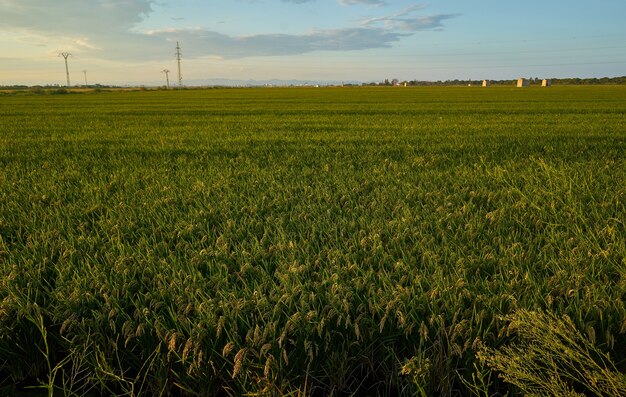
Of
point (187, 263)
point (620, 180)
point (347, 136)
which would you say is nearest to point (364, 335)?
point (187, 263)

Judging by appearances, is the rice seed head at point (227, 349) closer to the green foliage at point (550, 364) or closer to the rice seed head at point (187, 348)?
the rice seed head at point (187, 348)

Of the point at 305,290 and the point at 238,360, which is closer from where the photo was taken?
the point at 238,360

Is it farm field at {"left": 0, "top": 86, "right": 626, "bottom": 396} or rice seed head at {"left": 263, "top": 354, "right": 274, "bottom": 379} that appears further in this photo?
farm field at {"left": 0, "top": 86, "right": 626, "bottom": 396}

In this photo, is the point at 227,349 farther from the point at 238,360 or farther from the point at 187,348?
the point at 187,348

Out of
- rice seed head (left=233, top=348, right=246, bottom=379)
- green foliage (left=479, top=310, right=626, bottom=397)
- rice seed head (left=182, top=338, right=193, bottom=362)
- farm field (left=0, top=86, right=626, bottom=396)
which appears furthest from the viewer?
farm field (left=0, top=86, right=626, bottom=396)

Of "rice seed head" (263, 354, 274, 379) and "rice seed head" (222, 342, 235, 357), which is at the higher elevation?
"rice seed head" (222, 342, 235, 357)

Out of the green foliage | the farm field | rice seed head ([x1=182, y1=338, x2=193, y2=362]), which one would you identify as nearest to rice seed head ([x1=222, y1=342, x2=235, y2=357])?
the farm field

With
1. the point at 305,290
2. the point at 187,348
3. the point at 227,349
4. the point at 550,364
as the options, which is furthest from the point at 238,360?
the point at 550,364

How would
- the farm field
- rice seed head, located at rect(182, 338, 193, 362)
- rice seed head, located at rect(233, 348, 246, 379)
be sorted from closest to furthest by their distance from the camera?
rice seed head, located at rect(233, 348, 246, 379), rice seed head, located at rect(182, 338, 193, 362), the farm field

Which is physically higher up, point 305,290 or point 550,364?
point 305,290

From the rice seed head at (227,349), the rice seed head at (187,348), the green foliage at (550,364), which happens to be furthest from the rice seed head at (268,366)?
the green foliage at (550,364)

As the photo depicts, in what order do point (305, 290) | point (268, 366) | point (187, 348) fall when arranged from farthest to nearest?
point (305, 290)
point (187, 348)
point (268, 366)

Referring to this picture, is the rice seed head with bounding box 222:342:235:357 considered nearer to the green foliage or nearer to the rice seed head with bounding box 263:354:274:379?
the rice seed head with bounding box 263:354:274:379

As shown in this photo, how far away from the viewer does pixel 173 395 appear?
2236 millimetres
